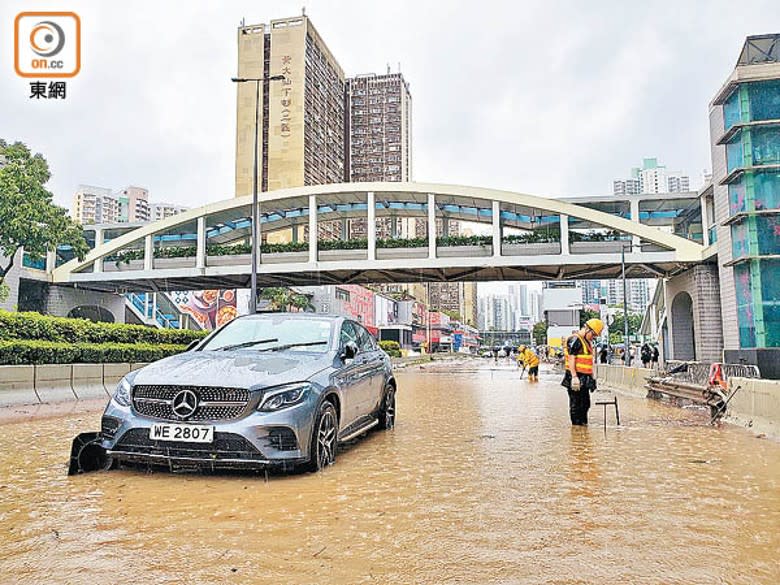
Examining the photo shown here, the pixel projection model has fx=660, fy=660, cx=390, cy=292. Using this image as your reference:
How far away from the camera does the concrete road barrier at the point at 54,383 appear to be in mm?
12555

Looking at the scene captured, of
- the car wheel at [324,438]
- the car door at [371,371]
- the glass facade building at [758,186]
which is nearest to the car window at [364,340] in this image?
the car door at [371,371]

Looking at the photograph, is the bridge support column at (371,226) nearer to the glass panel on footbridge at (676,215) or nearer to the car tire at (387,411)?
the glass panel on footbridge at (676,215)

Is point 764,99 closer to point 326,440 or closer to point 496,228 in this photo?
point 496,228

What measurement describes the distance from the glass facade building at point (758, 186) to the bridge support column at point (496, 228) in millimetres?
13671

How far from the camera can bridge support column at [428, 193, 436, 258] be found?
113 ft

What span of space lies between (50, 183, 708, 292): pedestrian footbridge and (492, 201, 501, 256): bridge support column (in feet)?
0.17

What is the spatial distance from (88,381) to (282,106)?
236ft

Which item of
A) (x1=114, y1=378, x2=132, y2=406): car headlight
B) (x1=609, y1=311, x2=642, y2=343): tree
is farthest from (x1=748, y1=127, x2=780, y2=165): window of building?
(x1=609, y1=311, x2=642, y2=343): tree

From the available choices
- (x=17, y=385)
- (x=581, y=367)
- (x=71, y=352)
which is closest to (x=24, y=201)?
(x=71, y=352)

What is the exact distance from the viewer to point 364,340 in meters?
8.23

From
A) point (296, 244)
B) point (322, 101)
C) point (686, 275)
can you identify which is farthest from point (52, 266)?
point (322, 101)

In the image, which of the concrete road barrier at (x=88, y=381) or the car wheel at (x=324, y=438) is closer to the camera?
the car wheel at (x=324, y=438)

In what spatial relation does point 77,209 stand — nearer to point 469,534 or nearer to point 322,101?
point 322,101

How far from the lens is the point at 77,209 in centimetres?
8162
